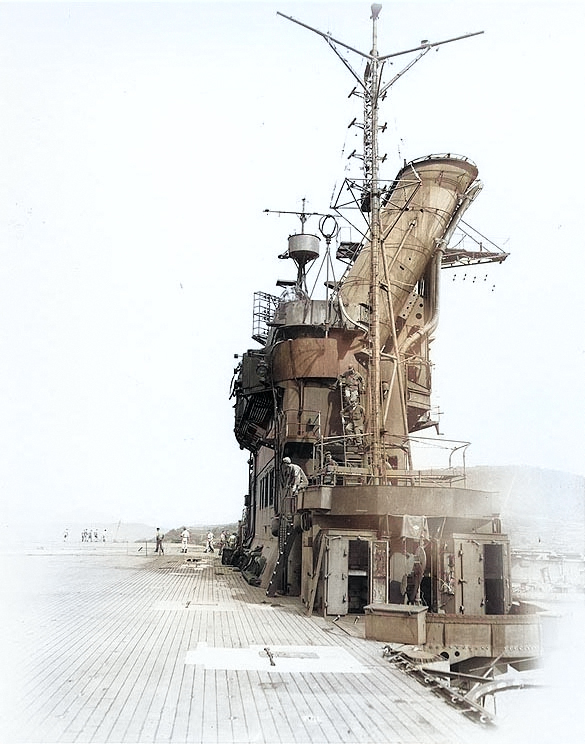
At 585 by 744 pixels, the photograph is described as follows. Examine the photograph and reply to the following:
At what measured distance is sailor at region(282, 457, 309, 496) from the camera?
18203mm

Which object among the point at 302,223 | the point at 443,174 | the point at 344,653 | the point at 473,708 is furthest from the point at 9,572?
the point at 473,708

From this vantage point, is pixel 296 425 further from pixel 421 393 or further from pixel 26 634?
pixel 26 634

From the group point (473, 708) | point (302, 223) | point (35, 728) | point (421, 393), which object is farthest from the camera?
point (302, 223)

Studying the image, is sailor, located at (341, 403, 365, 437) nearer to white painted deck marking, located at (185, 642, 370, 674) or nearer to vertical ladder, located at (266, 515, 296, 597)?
vertical ladder, located at (266, 515, 296, 597)

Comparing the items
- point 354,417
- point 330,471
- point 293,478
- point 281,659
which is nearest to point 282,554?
point 293,478

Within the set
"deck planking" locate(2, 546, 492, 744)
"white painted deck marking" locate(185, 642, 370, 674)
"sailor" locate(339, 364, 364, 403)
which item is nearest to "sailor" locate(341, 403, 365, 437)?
"sailor" locate(339, 364, 364, 403)

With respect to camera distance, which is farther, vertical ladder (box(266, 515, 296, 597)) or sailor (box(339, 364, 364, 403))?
sailor (box(339, 364, 364, 403))

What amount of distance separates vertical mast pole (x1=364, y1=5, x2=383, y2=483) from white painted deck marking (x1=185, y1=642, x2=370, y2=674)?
5.43 meters

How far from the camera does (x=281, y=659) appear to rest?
10.0 m

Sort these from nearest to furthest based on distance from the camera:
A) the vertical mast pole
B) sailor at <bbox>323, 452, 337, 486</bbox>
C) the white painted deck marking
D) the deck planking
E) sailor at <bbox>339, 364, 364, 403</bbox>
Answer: the deck planking
the white painted deck marking
sailor at <bbox>323, 452, 337, 486</bbox>
the vertical mast pole
sailor at <bbox>339, 364, 364, 403</bbox>

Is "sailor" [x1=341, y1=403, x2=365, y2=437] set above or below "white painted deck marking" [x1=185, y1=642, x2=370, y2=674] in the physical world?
above

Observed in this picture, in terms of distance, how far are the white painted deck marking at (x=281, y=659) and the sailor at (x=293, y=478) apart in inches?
280

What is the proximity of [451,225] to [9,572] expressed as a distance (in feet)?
67.9

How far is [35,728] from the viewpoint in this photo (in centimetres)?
674
